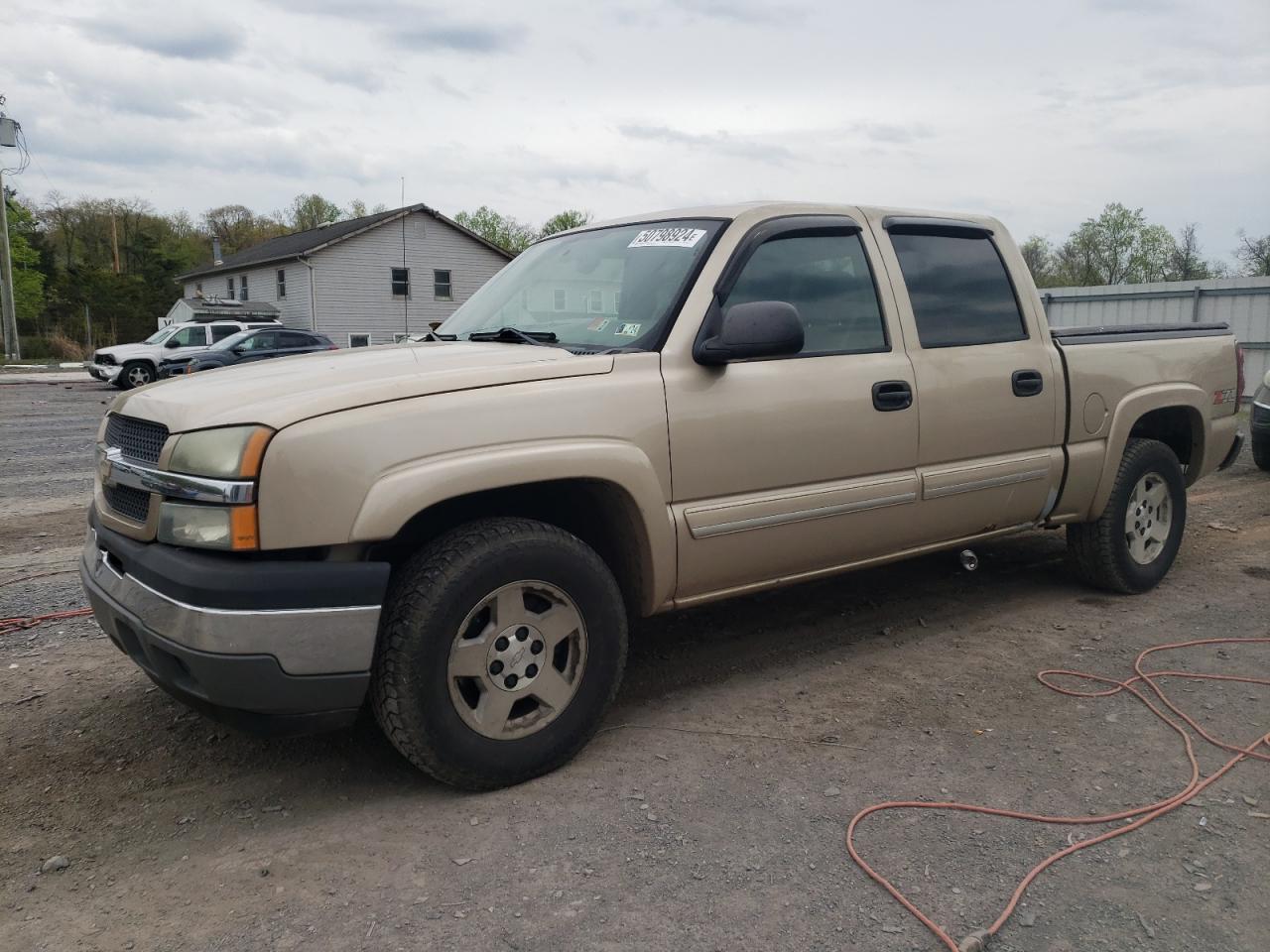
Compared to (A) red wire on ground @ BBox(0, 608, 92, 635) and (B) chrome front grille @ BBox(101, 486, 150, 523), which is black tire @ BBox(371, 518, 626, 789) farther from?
(A) red wire on ground @ BBox(0, 608, 92, 635)

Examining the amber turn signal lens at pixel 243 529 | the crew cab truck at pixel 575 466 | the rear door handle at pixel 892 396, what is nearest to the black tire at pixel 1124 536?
the crew cab truck at pixel 575 466

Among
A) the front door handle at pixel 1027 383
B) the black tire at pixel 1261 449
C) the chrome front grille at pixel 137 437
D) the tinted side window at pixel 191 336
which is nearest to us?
the chrome front grille at pixel 137 437

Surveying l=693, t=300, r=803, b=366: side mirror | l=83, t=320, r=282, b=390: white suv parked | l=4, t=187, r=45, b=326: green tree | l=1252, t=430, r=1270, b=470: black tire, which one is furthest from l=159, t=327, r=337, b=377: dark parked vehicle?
l=4, t=187, r=45, b=326: green tree

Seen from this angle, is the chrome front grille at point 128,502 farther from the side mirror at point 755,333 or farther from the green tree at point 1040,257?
the green tree at point 1040,257

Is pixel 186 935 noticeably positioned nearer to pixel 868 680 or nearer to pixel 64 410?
pixel 868 680

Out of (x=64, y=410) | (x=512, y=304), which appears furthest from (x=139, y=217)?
(x=512, y=304)

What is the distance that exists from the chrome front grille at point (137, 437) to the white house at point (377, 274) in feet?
112

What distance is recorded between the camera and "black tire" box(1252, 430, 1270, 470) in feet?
30.6

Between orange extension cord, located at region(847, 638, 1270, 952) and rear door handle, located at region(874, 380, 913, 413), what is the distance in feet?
4.23

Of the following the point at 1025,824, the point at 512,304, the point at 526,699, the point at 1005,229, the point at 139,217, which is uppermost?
the point at 139,217

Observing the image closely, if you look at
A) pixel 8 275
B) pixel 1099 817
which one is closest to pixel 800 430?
pixel 1099 817

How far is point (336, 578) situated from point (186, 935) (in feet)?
3.07

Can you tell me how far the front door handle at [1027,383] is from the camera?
14.7 feet

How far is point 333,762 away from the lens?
133 inches
